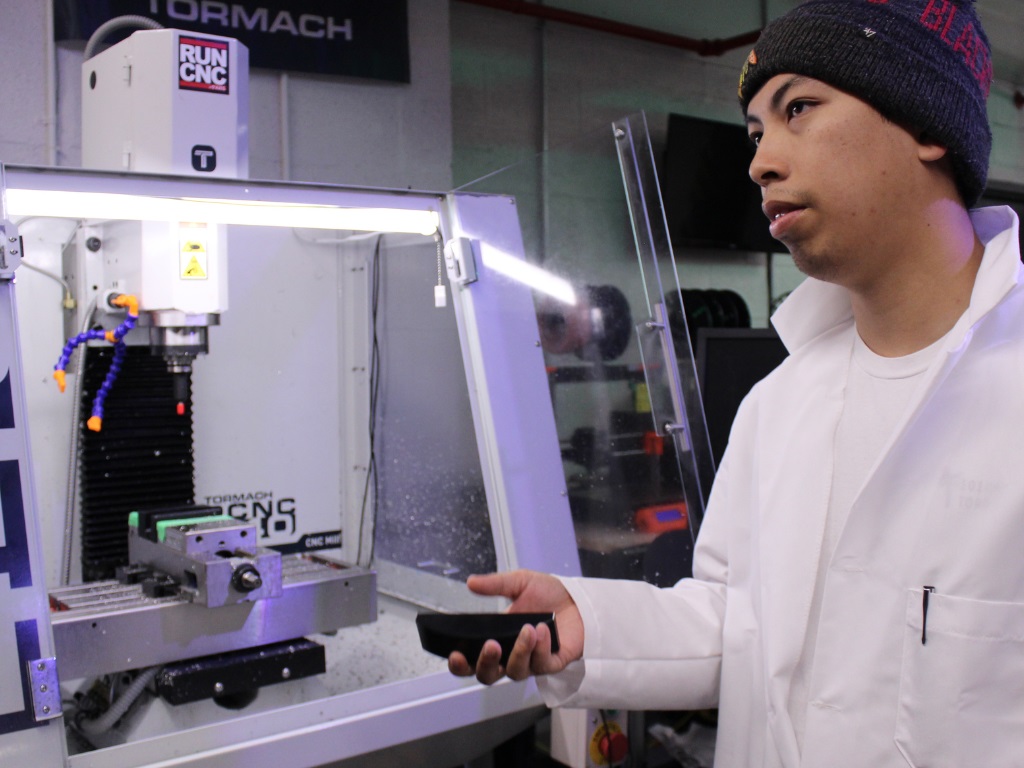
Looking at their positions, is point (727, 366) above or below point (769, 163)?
below

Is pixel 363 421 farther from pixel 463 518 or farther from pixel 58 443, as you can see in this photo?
pixel 58 443

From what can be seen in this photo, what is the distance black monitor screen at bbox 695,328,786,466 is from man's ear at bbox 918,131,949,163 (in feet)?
3.20

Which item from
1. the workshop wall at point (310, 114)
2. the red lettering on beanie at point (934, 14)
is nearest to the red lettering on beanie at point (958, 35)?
the red lettering on beanie at point (934, 14)

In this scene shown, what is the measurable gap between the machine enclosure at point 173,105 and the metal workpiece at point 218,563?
57cm

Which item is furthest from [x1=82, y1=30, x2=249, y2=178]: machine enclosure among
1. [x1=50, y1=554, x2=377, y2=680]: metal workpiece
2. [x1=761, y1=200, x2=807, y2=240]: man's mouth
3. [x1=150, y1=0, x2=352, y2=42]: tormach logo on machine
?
[x1=761, y1=200, x2=807, y2=240]: man's mouth

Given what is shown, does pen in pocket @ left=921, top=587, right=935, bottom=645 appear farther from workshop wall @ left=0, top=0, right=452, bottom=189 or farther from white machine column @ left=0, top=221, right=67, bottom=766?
workshop wall @ left=0, top=0, right=452, bottom=189

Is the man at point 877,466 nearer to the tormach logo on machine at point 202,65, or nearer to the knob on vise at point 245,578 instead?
the knob on vise at point 245,578

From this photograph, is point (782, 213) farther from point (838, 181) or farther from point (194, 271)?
point (194, 271)

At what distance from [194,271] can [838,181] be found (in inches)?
41.0

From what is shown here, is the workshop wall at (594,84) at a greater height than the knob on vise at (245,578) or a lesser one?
greater

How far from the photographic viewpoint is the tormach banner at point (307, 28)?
94.7 inches

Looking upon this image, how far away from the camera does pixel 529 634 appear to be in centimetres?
95

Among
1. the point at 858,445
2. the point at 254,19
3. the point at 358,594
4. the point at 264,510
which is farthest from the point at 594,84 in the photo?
the point at 858,445

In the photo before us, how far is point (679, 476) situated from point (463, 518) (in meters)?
0.56
